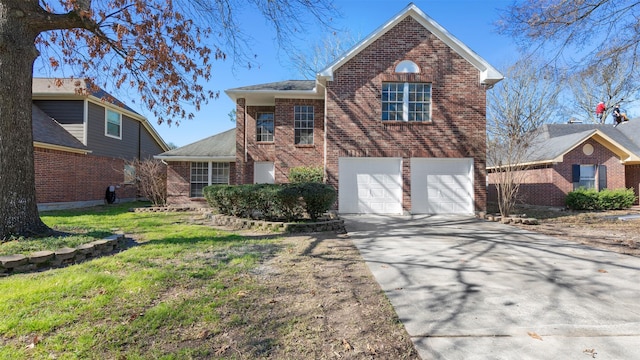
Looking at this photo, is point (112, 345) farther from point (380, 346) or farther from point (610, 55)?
point (610, 55)

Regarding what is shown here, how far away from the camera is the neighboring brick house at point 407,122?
1181cm

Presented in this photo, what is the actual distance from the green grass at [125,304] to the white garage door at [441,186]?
25.4 feet

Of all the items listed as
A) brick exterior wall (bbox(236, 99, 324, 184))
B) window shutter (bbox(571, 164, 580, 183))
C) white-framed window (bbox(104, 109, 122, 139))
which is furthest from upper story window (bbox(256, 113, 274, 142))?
window shutter (bbox(571, 164, 580, 183))

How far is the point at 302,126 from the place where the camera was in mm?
→ 13586

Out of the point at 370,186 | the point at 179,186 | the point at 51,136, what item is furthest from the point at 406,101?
the point at 51,136

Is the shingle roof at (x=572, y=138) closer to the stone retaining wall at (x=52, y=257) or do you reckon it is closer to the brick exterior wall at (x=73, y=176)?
the stone retaining wall at (x=52, y=257)

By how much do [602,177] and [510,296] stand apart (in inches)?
665

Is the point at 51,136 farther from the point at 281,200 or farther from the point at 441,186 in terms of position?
the point at 441,186

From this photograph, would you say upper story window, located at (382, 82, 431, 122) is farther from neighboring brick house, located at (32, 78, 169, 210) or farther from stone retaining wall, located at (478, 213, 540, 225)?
neighboring brick house, located at (32, 78, 169, 210)

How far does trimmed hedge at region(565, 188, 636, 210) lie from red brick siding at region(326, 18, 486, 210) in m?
6.88

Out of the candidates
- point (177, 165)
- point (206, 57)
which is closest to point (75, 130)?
point (177, 165)

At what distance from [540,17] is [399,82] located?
15.4 ft

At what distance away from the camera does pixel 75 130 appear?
52.5 feet

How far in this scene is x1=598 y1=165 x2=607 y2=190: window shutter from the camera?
52.1ft
